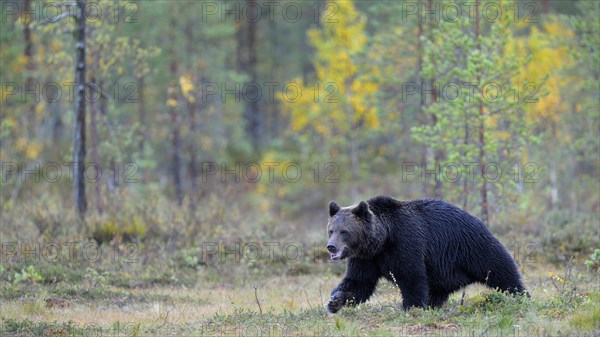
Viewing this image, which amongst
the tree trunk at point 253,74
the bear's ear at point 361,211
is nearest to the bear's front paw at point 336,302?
the bear's ear at point 361,211

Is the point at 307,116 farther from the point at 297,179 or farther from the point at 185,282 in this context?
the point at 185,282

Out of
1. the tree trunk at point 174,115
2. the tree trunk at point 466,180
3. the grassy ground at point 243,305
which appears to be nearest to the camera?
the grassy ground at point 243,305

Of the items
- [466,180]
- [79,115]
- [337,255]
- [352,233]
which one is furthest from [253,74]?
[337,255]

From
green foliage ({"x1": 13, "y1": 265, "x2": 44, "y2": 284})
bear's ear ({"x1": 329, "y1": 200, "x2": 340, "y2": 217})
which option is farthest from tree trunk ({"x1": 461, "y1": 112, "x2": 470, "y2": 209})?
green foliage ({"x1": 13, "y1": 265, "x2": 44, "y2": 284})

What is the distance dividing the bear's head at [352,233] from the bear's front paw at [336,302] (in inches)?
20.1

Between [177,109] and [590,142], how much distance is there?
52.1 ft

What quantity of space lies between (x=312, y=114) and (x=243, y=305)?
797 inches

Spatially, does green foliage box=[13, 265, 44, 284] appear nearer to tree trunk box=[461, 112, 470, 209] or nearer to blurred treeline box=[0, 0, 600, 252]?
blurred treeline box=[0, 0, 600, 252]

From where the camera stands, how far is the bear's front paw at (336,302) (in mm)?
9742

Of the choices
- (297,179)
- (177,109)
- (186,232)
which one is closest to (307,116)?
(297,179)

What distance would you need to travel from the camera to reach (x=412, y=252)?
31.9 feet

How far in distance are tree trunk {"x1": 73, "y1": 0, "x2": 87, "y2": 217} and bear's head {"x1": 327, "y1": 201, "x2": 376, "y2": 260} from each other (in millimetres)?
9260

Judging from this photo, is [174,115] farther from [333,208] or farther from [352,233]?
[352,233]

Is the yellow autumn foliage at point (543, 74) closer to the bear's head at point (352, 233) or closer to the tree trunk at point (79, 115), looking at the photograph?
the tree trunk at point (79, 115)
